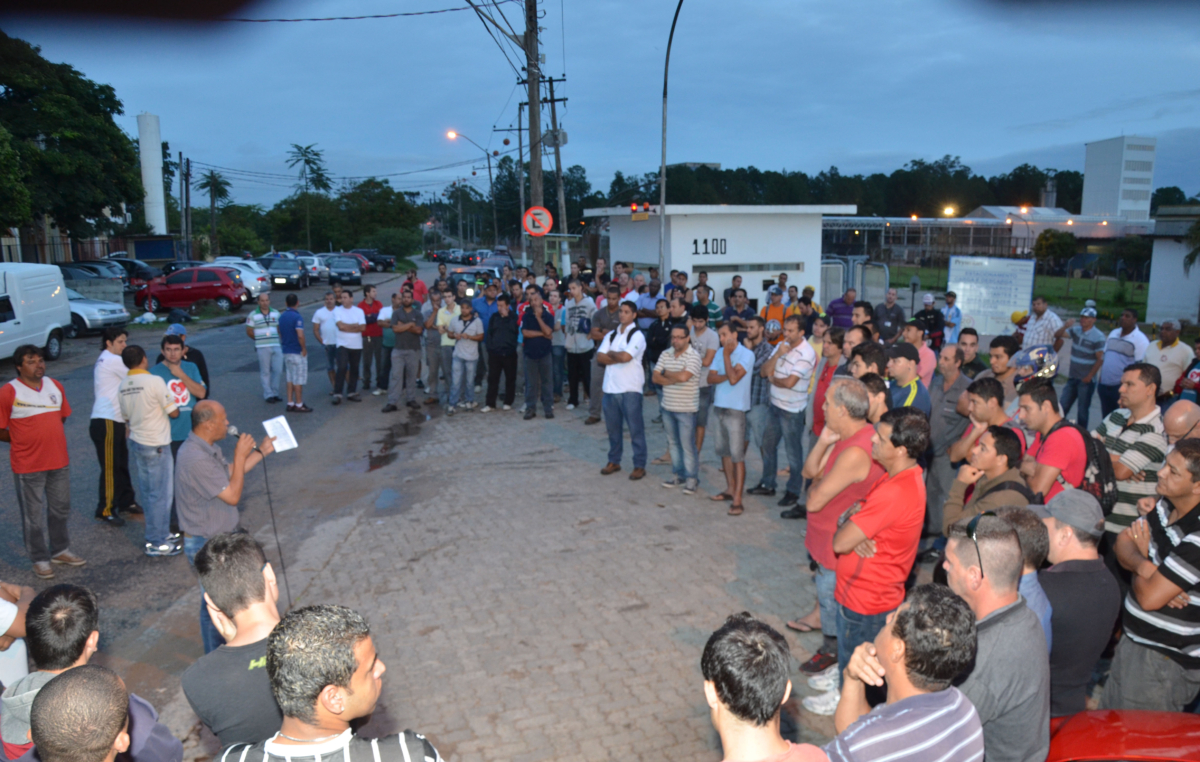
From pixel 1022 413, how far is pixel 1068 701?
2105 mm

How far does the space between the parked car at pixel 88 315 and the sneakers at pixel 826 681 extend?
22328 millimetres

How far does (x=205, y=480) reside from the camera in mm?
4758

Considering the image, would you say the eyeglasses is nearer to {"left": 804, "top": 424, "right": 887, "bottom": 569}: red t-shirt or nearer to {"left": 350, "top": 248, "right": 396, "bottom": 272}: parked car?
{"left": 804, "top": 424, "right": 887, "bottom": 569}: red t-shirt

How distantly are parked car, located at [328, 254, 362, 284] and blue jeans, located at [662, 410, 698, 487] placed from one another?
111 ft

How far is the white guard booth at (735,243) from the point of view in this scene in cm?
1802

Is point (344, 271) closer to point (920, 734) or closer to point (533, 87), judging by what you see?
point (533, 87)

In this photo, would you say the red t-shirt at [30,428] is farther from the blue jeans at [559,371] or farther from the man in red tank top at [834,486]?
the blue jeans at [559,371]

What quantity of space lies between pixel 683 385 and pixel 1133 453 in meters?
3.93

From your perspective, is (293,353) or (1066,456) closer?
(1066,456)

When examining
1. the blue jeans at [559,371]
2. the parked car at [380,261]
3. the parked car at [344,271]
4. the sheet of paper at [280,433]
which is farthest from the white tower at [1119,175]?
the sheet of paper at [280,433]

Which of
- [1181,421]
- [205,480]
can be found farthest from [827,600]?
[205,480]

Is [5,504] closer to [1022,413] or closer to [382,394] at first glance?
[382,394]

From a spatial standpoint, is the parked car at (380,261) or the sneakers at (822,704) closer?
the sneakers at (822,704)

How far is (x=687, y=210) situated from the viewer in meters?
17.6
